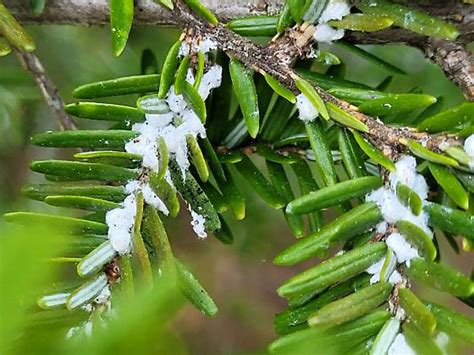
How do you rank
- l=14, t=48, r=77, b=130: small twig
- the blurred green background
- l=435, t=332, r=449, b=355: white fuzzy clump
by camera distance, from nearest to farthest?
l=435, t=332, r=449, b=355: white fuzzy clump
l=14, t=48, r=77, b=130: small twig
the blurred green background

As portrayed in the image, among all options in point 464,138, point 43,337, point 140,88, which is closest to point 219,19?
point 140,88

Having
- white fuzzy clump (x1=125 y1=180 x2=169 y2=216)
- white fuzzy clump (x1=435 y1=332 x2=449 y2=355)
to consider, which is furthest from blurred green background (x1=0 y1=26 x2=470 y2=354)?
white fuzzy clump (x1=435 y1=332 x2=449 y2=355)

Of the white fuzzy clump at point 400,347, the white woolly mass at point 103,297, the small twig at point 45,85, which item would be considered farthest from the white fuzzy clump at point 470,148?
the small twig at point 45,85

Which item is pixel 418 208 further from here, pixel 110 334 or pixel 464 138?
pixel 110 334

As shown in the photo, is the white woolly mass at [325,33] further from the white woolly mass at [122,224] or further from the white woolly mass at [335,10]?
the white woolly mass at [122,224]

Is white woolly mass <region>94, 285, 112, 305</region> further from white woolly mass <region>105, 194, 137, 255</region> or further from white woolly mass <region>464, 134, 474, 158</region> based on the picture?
white woolly mass <region>464, 134, 474, 158</region>

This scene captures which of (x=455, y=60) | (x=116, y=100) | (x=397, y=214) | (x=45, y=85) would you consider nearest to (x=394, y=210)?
(x=397, y=214)
